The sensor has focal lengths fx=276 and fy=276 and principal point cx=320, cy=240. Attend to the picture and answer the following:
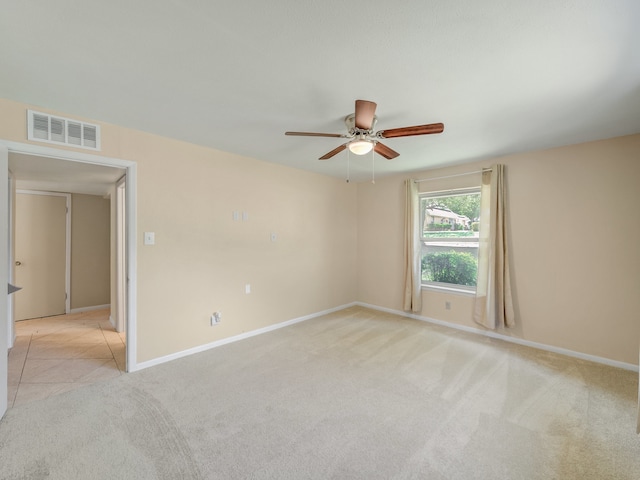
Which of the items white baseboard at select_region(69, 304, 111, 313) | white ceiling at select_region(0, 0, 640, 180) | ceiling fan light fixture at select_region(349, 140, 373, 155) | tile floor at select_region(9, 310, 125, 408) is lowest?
tile floor at select_region(9, 310, 125, 408)

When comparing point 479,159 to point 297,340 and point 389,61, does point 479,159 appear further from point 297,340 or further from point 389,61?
point 297,340

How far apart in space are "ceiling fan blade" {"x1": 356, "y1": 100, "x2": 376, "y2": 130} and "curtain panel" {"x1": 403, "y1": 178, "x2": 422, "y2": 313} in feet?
8.37

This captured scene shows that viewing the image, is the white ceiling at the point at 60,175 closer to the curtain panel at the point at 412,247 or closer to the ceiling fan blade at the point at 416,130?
the ceiling fan blade at the point at 416,130

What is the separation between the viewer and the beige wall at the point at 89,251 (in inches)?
197

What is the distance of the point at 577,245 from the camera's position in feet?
10.2

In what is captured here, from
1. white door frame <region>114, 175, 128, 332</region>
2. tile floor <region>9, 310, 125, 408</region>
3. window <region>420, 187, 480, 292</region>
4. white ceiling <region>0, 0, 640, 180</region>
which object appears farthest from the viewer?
window <region>420, 187, 480, 292</region>

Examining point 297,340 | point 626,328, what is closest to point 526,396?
point 626,328

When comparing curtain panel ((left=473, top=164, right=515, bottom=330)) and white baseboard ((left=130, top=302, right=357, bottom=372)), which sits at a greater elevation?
curtain panel ((left=473, top=164, right=515, bottom=330))

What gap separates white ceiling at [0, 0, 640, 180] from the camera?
1335 millimetres

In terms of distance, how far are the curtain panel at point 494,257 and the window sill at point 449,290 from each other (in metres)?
0.26

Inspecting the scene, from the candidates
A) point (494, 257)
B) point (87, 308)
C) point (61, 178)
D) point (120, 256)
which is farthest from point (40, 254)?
point (494, 257)

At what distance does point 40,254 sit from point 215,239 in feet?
12.1

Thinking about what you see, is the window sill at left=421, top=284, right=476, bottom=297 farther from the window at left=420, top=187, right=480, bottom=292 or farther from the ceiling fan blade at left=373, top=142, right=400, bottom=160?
the ceiling fan blade at left=373, top=142, right=400, bottom=160

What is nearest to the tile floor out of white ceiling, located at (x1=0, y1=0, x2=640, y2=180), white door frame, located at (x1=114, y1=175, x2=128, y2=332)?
white door frame, located at (x1=114, y1=175, x2=128, y2=332)
